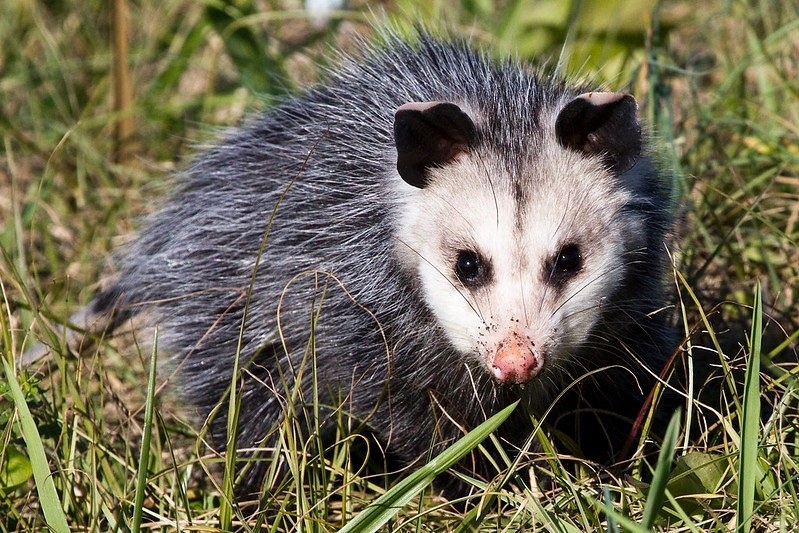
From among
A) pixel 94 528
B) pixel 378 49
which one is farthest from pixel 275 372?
pixel 378 49

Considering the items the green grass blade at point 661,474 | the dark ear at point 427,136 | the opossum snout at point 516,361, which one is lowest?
the green grass blade at point 661,474

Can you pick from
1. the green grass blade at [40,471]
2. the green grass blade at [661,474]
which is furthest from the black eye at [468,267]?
the green grass blade at [40,471]

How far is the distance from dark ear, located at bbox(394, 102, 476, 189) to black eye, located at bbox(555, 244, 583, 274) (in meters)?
0.34

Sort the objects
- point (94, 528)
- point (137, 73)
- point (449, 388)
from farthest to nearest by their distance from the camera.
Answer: point (137, 73) → point (449, 388) → point (94, 528)

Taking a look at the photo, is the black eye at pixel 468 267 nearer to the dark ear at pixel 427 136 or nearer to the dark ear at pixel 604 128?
the dark ear at pixel 427 136

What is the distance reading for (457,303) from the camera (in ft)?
6.95

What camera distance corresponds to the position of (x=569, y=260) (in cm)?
212

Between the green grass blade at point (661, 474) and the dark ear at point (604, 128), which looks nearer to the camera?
the green grass blade at point (661, 474)

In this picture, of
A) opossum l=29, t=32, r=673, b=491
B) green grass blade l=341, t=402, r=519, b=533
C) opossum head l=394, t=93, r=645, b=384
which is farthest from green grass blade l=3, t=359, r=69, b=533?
opossum head l=394, t=93, r=645, b=384

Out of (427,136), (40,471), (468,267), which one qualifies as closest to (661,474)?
(468,267)

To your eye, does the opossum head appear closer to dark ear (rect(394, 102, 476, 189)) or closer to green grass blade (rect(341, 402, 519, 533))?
dark ear (rect(394, 102, 476, 189))

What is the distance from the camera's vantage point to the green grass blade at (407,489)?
195 cm

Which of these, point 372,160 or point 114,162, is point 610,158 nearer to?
point 372,160

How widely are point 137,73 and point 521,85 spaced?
2.35m
